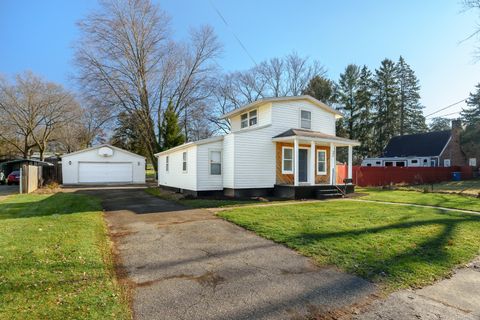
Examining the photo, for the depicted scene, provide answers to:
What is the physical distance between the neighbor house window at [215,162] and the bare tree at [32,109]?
31.6 m

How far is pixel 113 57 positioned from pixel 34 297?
27.7 metres

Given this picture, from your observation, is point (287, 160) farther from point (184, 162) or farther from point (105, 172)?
point (105, 172)

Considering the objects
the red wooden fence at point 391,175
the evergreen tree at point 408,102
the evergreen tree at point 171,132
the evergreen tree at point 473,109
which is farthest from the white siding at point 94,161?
the evergreen tree at point 473,109

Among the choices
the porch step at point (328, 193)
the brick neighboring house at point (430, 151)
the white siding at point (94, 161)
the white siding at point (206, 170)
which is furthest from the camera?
the brick neighboring house at point (430, 151)

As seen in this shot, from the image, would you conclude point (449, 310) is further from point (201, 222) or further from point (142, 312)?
point (201, 222)

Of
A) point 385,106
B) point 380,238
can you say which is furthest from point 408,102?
point 380,238

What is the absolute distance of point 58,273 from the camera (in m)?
4.17

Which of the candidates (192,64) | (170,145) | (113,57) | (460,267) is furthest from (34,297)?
(192,64)

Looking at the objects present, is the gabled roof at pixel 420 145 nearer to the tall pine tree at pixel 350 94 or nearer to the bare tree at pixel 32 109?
the tall pine tree at pixel 350 94

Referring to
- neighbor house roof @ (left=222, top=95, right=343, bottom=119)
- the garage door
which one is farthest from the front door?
the garage door

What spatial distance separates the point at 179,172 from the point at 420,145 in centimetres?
3179

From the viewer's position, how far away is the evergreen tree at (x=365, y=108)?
44728 millimetres

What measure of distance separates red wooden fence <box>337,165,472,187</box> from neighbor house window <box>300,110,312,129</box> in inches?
185

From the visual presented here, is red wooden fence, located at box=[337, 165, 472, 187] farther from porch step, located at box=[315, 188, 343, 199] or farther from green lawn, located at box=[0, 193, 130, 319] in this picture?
green lawn, located at box=[0, 193, 130, 319]
